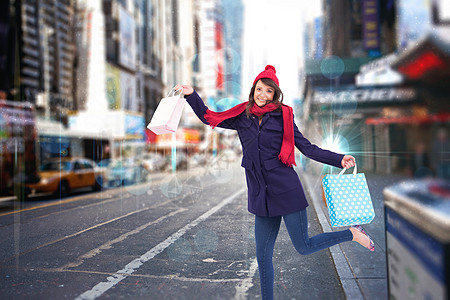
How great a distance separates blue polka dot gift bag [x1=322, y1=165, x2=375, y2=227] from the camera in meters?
3.38

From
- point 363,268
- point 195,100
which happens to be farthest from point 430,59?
point 195,100

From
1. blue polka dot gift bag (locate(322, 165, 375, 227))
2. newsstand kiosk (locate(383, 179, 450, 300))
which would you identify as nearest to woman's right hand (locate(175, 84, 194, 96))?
A: blue polka dot gift bag (locate(322, 165, 375, 227))

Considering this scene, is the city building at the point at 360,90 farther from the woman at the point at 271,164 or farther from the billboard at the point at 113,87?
the billboard at the point at 113,87

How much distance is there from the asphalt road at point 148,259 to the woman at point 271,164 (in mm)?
800

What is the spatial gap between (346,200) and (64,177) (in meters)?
13.4

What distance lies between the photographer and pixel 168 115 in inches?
140

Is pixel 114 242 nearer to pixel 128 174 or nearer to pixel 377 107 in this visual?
pixel 128 174

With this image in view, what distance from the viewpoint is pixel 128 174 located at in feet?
65.4

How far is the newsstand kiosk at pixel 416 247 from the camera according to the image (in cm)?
197

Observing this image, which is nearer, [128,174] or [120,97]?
[128,174]

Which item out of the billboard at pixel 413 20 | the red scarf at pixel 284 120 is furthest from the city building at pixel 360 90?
the red scarf at pixel 284 120

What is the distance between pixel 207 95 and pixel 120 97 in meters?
72.4

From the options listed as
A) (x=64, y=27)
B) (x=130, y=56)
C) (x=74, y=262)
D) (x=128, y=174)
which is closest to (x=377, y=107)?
(x=128, y=174)

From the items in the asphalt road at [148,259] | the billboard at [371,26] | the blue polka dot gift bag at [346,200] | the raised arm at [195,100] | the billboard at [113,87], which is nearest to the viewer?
the blue polka dot gift bag at [346,200]
